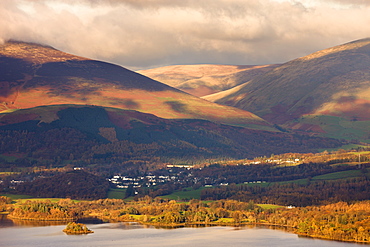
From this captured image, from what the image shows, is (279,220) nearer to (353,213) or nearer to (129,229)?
(353,213)

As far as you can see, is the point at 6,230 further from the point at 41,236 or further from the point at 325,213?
the point at 325,213

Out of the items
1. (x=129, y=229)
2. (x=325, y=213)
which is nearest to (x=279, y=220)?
(x=325, y=213)

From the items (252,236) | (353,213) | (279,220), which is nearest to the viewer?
(252,236)

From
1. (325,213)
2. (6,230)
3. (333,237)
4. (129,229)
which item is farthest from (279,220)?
(6,230)

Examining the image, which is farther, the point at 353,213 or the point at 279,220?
the point at 279,220

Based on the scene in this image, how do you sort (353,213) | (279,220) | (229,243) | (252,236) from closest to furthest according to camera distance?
(229,243), (252,236), (353,213), (279,220)

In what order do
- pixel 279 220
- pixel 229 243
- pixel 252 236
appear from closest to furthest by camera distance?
1. pixel 229 243
2. pixel 252 236
3. pixel 279 220
